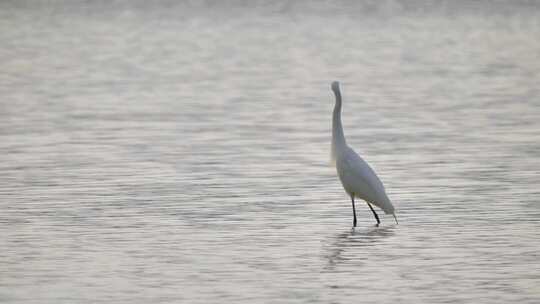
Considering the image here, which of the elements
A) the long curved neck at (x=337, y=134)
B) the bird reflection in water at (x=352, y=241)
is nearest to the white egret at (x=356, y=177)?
the long curved neck at (x=337, y=134)

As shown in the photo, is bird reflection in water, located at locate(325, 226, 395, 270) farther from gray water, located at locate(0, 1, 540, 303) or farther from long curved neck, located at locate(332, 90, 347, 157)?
long curved neck, located at locate(332, 90, 347, 157)

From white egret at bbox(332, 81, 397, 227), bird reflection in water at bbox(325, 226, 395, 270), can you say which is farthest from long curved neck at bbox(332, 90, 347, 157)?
bird reflection in water at bbox(325, 226, 395, 270)

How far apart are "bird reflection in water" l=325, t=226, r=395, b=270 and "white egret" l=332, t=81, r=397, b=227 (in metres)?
0.17

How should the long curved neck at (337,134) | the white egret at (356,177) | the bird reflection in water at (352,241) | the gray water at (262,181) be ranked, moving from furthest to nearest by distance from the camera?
the long curved neck at (337,134) < the white egret at (356,177) < the bird reflection in water at (352,241) < the gray water at (262,181)

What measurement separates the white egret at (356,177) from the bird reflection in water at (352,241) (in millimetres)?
165

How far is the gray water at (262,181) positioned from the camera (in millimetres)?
8867

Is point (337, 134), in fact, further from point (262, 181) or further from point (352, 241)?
point (262, 181)

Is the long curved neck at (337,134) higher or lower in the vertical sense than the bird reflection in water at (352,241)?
higher

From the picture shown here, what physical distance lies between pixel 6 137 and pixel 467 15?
40.4 meters

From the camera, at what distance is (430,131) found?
17203 millimetres

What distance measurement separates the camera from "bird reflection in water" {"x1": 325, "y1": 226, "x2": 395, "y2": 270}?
31.4 feet

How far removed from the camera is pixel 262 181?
13008 millimetres

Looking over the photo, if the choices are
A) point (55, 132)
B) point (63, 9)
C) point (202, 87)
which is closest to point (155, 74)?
point (202, 87)

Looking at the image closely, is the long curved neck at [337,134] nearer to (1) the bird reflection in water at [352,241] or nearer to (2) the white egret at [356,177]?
A: (2) the white egret at [356,177]
